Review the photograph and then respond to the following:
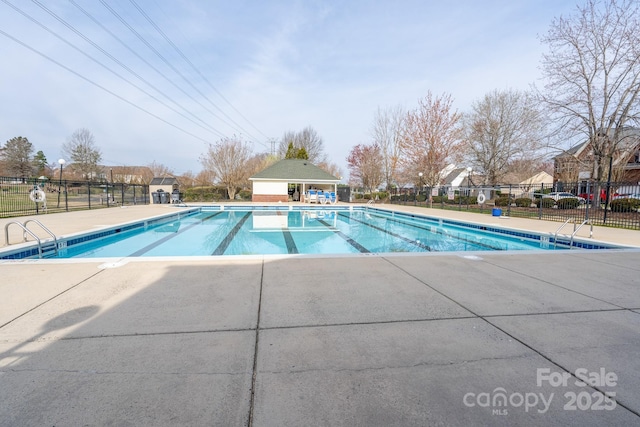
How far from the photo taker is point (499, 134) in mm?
21609

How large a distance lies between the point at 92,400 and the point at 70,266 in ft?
12.3

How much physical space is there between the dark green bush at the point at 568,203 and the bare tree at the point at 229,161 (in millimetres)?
24683

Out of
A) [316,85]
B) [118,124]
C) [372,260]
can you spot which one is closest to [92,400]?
[372,260]

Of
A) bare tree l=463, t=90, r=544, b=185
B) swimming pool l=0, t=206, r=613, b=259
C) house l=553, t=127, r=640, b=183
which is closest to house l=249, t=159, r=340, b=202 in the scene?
bare tree l=463, t=90, r=544, b=185

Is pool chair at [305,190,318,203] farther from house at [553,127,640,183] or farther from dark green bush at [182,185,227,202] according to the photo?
house at [553,127,640,183]

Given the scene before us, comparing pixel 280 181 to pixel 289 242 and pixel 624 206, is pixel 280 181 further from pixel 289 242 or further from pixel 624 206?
pixel 624 206

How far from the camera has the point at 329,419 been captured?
1474mm

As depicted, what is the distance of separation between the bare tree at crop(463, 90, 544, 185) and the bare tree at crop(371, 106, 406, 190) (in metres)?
6.98

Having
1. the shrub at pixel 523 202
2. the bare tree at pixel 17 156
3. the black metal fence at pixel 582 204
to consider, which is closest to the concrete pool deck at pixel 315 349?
the black metal fence at pixel 582 204

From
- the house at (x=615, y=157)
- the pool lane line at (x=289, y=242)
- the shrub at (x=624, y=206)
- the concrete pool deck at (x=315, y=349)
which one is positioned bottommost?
the pool lane line at (x=289, y=242)

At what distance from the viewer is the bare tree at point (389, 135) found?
2869 cm

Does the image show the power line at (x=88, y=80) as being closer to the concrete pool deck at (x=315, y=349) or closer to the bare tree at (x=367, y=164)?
the concrete pool deck at (x=315, y=349)

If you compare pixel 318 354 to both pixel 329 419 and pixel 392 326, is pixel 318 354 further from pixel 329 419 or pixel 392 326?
pixel 392 326

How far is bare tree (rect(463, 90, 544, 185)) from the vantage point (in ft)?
68.2
